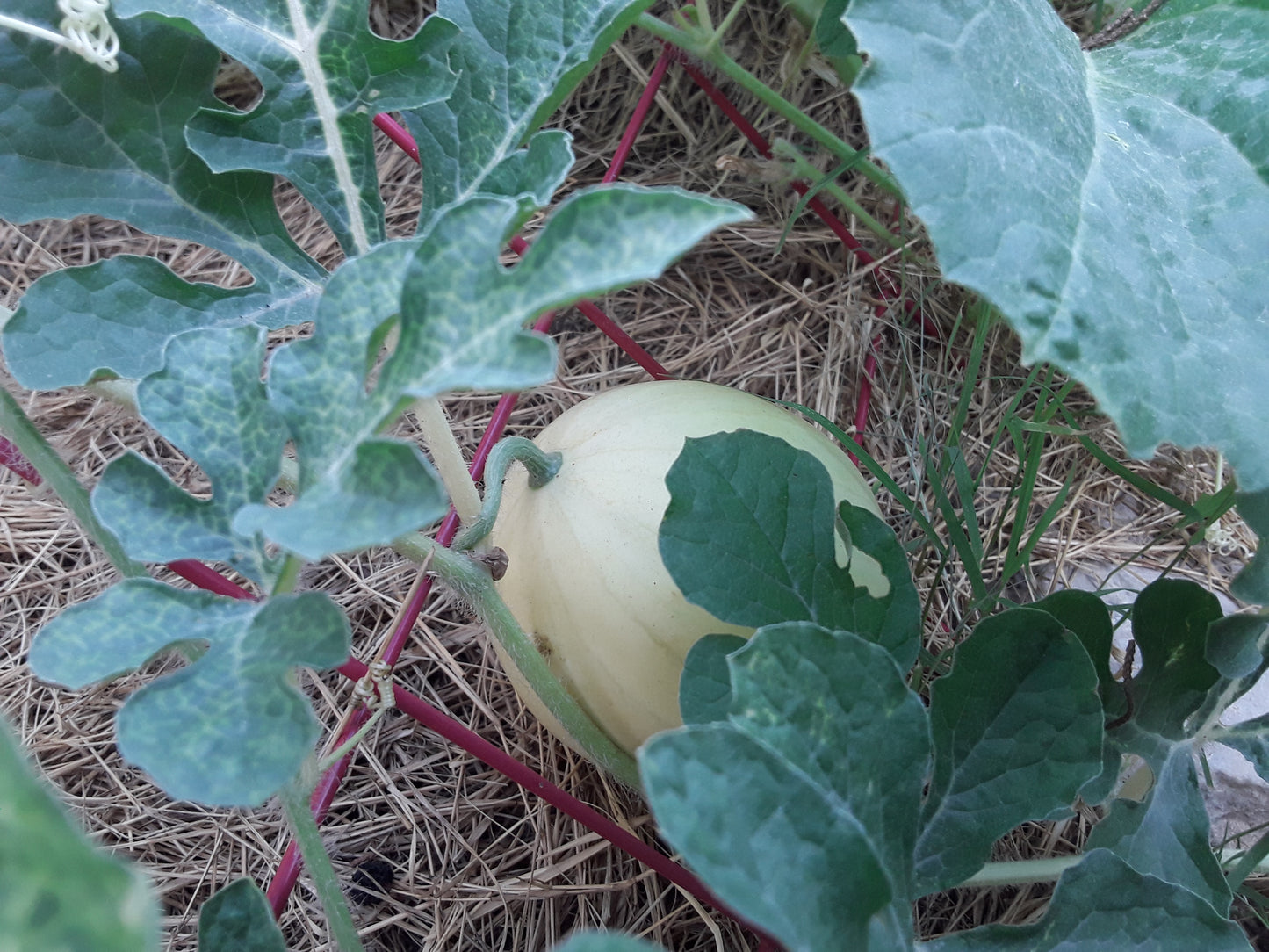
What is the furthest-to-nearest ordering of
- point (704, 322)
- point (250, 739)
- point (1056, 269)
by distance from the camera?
point (704, 322), point (1056, 269), point (250, 739)

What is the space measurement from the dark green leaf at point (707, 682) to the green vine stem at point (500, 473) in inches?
7.9

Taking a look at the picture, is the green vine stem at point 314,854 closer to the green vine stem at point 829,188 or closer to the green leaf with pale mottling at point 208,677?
the green leaf with pale mottling at point 208,677

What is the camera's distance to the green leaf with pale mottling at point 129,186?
752 mm

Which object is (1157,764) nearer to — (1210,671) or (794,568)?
(1210,671)

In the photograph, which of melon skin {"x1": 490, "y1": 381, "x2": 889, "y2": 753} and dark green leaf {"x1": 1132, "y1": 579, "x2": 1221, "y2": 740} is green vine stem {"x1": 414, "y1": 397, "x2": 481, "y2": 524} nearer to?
melon skin {"x1": 490, "y1": 381, "x2": 889, "y2": 753}

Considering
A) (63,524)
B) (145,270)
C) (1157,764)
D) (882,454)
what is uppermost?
(145,270)

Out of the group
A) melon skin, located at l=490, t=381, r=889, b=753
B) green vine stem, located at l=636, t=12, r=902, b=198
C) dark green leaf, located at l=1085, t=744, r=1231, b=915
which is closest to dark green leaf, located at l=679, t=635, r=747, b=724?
melon skin, located at l=490, t=381, r=889, b=753

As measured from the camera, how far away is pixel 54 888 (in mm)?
325

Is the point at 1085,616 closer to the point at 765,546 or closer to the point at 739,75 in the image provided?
the point at 765,546

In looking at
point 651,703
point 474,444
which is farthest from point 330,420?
point 474,444

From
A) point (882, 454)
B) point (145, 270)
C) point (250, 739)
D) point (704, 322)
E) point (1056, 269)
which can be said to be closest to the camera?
point (250, 739)

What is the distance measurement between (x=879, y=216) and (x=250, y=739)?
4.62 feet

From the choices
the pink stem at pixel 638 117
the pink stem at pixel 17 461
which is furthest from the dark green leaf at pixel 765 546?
the pink stem at pixel 638 117

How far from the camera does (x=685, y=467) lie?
0.72 meters
